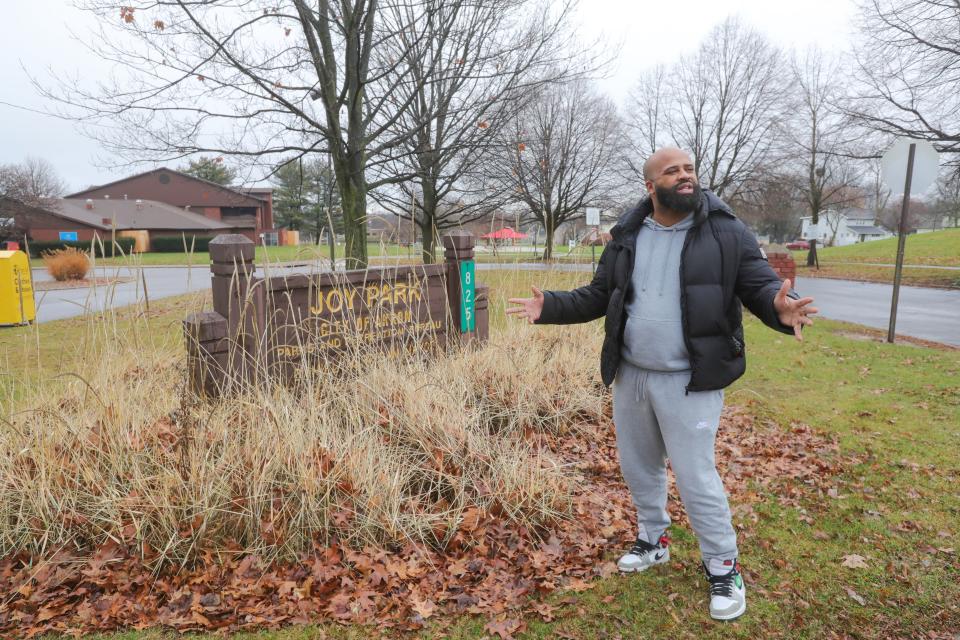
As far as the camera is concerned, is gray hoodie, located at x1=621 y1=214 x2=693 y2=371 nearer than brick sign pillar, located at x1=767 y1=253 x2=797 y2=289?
Yes

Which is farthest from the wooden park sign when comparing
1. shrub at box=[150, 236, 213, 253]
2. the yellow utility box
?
shrub at box=[150, 236, 213, 253]

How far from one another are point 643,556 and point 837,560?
1.02m

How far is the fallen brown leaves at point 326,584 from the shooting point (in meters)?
2.46

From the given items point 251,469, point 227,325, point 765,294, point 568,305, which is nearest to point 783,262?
point 568,305

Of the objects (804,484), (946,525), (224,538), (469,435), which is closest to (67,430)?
(224,538)

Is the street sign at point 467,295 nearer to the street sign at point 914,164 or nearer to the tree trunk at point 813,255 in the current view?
the street sign at point 914,164

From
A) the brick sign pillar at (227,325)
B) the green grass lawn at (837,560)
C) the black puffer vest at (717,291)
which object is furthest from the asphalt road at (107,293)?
the black puffer vest at (717,291)

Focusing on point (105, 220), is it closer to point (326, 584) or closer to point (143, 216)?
point (143, 216)

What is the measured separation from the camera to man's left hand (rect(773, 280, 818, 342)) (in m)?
2.28

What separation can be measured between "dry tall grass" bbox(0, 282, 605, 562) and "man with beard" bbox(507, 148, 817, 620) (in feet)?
3.08

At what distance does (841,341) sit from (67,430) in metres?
9.34

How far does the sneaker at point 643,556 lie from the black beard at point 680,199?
162 cm

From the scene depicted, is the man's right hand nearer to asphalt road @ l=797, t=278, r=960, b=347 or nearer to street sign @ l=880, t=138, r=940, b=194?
street sign @ l=880, t=138, r=940, b=194

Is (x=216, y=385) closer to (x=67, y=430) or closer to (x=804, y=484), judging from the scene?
(x=67, y=430)
